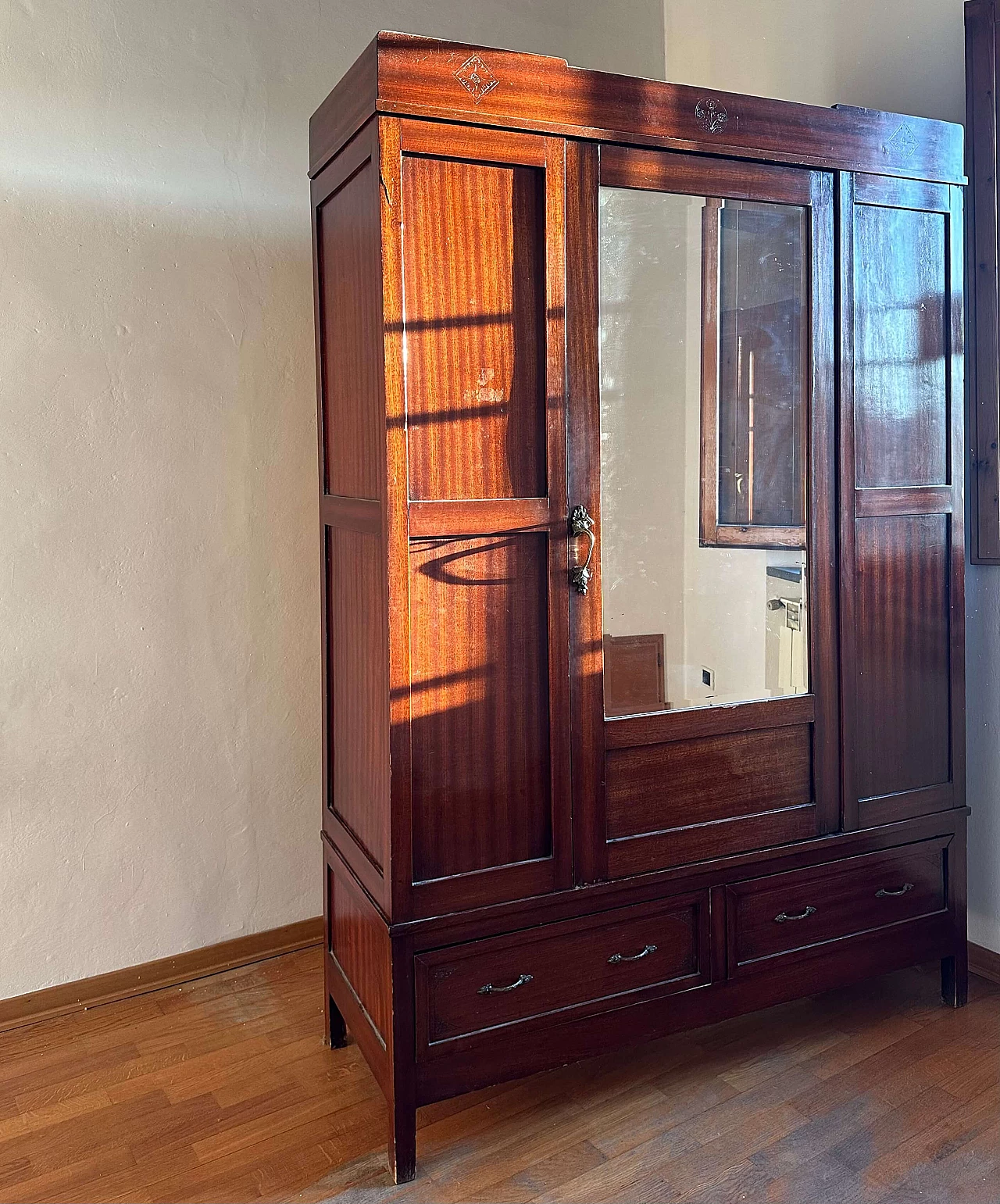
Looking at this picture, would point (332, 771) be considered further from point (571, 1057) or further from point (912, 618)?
point (912, 618)

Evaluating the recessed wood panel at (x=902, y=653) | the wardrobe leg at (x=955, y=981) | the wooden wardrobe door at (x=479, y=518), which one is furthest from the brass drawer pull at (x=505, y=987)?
the wardrobe leg at (x=955, y=981)

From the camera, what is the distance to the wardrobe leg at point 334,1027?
2.33 metres

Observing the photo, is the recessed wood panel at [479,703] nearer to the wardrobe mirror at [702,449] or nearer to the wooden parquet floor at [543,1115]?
the wardrobe mirror at [702,449]

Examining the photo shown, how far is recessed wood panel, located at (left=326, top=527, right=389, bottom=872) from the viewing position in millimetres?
1903

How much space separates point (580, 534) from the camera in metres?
1.97


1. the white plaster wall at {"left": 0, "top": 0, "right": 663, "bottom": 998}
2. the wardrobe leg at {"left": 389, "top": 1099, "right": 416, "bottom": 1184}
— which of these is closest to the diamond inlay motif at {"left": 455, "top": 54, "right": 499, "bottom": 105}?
the white plaster wall at {"left": 0, "top": 0, "right": 663, "bottom": 998}

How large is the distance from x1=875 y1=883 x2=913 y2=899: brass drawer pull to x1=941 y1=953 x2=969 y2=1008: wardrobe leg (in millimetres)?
215

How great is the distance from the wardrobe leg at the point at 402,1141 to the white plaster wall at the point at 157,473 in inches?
Result: 38.3

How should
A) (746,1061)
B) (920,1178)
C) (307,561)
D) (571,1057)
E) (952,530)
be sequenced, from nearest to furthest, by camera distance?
1. (920,1178)
2. (571,1057)
3. (746,1061)
4. (952,530)
5. (307,561)

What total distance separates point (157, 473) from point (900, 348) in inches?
68.9

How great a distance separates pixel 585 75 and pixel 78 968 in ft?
7.46

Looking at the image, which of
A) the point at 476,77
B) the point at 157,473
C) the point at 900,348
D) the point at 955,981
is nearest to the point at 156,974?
the point at 157,473

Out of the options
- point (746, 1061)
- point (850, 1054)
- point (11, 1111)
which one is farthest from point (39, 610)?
point (850, 1054)

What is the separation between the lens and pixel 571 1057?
2.04 metres
